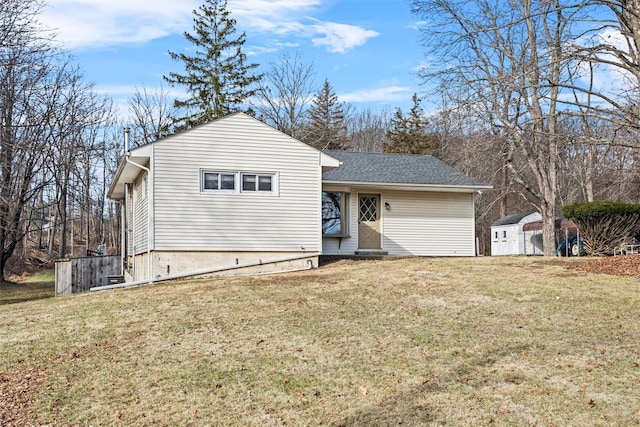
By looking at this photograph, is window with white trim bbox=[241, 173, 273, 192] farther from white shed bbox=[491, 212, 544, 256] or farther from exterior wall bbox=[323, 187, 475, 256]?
white shed bbox=[491, 212, 544, 256]

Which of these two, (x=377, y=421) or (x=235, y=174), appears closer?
(x=377, y=421)

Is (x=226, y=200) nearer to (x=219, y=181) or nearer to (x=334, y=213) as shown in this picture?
(x=219, y=181)

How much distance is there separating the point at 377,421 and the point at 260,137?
35.9ft

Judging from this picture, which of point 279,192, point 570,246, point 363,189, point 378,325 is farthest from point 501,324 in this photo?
point 570,246

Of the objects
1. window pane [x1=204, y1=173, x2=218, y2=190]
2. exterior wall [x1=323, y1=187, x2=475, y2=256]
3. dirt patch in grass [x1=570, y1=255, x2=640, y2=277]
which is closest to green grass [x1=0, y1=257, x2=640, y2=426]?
dirt patch in grass [x1=570, y1=255, x2=640, y2=277]

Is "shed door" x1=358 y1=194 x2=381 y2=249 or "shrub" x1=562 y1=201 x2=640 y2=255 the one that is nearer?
"shrub" x1=562 y1=201 x2=640 y2=255

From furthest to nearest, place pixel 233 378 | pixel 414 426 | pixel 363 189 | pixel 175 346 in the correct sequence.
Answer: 1. pixel 363 189
2. pixel 175 346
3. pixel 233 378
4. pixel 414 426

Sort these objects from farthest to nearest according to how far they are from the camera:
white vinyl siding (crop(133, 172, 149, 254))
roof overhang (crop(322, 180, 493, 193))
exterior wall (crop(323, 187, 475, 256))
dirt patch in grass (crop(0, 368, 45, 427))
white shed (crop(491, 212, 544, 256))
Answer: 1. white shed (crop(491, 212, 544, 256))
2. exterior wall (crop(323, 187, 475, 256))
3. roof overhang (crop(322, 180, 493, 193))
4. white vinyl siding (crop(133, 172, 149, 254))
5. dirt patch in grass (crop(0, 368, 45, 427))

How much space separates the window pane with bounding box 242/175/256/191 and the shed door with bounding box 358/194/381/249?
4.52 m

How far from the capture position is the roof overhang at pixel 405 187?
61.1ft

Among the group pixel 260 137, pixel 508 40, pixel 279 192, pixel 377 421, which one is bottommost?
pixel 377 421

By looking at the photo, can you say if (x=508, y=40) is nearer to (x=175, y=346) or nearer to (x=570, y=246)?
(x=570, y=246)

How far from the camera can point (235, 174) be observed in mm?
15688

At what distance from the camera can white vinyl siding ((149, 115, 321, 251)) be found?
15164mm
